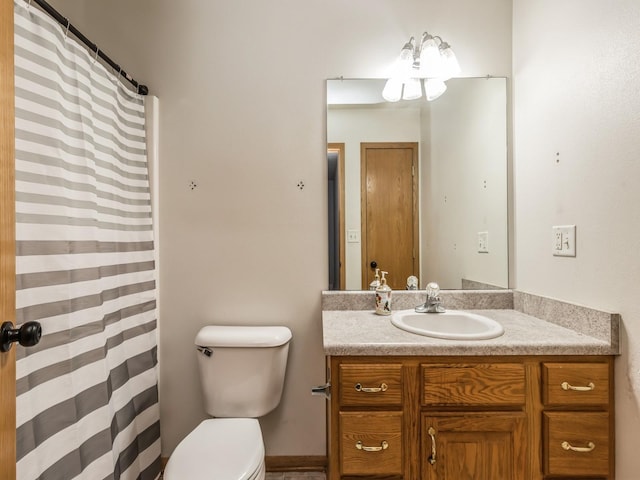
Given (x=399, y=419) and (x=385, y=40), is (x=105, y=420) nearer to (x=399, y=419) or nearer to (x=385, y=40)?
(x=399, y=419)

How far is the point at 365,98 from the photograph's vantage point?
1800mm

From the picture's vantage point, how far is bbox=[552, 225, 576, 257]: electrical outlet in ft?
4.39

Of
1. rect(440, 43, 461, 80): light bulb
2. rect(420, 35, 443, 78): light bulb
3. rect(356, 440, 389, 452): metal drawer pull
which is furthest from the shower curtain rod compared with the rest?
rect(356, 440, 389, 452): metal drawer pull

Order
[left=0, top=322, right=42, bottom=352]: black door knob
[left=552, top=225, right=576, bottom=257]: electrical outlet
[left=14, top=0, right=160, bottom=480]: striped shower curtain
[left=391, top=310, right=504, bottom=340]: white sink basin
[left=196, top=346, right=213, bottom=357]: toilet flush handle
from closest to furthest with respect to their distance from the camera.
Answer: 1. [left=0, top=322, right=42, bottom=352]: black door knob
2. [left=14, top=0, right=160, bottom=480]: striped shower curtain
3. [left=552, top=225, right=576, bottom=257]: electrical outlet
4. [left=391, top=310, right=504, bottom=340]: white sink basin
5. [left=196, top=346, right=213, bottom=357]: toilet flush handle

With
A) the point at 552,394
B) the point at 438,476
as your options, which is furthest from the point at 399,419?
the point at 552,394

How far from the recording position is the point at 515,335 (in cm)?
128

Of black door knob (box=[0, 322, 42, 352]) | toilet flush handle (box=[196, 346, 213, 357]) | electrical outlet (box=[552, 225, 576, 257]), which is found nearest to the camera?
black door knob (box=[0, 322, 42, 352])

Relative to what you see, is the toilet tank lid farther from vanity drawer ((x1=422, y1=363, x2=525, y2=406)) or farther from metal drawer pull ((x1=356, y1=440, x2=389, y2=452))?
vanity drawer ((x1=422, y1=363, x2=525, y2=406))

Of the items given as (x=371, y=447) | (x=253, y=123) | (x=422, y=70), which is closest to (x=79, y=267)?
(x=253, y=123)

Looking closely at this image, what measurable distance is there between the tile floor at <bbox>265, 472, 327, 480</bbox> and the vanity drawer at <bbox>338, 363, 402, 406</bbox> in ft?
2.77

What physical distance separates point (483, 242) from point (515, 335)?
62 cm

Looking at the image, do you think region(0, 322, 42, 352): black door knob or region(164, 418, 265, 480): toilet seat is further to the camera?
region(164, 418, 265, 480): toilet seat

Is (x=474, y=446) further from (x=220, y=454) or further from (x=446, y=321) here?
(x=220, y=454)

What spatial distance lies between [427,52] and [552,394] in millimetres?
1501
